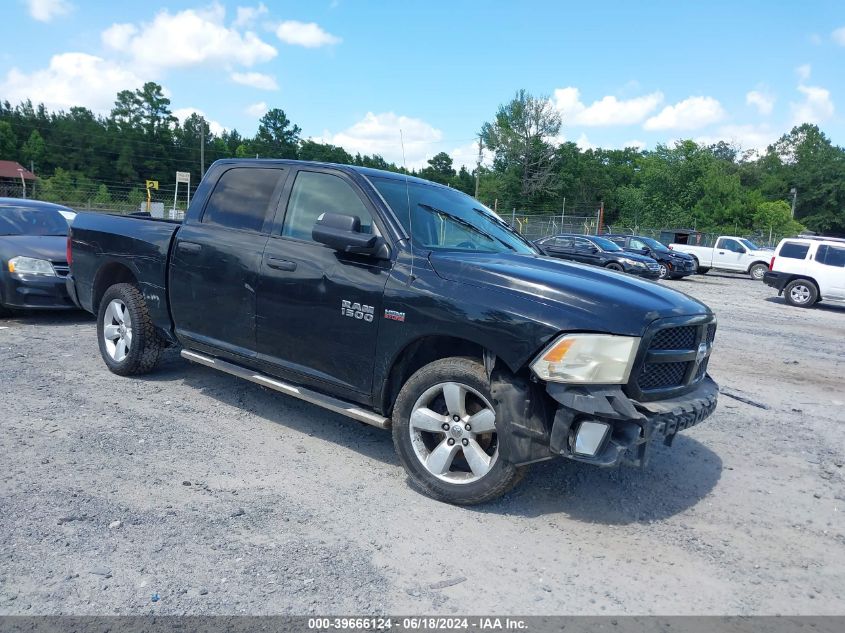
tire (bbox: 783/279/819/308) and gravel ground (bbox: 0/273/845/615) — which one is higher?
tire (bbox: 783/279/819/308)

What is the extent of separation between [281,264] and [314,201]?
0.53 metres

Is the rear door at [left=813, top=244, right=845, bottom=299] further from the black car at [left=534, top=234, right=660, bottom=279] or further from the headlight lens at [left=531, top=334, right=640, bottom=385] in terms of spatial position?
the headlight lens at [left=531, top=334, right=640, bottom=385]

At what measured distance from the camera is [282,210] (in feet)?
15.6

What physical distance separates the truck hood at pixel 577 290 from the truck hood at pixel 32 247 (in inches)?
265

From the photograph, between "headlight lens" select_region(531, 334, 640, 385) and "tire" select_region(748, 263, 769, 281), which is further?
"tire" select_region(748, 263, 769, 281)

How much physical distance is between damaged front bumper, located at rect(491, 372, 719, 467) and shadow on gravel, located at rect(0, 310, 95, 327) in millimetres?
7398

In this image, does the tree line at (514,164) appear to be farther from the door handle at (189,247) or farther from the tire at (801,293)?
the door handle at (189,247)

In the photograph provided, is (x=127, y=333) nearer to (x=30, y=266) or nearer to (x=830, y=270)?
(x=30, y=266)

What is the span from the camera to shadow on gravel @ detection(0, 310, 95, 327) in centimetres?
859

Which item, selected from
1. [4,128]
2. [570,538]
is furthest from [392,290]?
[4,128]

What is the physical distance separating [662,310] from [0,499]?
3823 millimetres

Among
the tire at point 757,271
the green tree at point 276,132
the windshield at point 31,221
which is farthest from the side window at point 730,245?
the green tree at point 276,132

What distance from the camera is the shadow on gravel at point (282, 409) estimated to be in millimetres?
4699

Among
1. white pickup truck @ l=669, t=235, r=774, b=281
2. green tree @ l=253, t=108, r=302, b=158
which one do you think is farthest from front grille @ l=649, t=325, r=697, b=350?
green tree @ l=253, t=108, r=302, b=158
